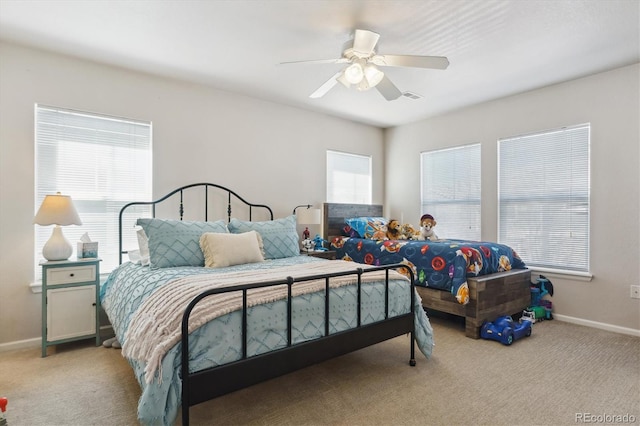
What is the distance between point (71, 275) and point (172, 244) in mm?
899

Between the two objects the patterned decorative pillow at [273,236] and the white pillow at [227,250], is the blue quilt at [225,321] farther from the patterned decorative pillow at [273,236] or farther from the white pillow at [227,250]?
the patterned decorative pillow at [273,236]

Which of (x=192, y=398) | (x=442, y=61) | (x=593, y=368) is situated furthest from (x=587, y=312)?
(x=192, y=398)

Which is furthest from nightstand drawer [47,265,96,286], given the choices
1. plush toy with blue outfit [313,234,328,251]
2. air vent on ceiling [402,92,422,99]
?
air vent on ceiling [402,92,422,99]

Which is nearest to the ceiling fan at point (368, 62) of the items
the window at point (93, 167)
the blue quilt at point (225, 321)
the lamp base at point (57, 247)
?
the blue quilt at point (225, 321)

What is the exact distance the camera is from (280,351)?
5.82ft

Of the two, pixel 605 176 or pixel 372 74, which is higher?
pixel 372 74

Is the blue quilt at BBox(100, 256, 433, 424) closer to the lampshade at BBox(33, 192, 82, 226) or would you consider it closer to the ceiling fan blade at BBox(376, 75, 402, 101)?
the lampshade at BBox(33, 192, 82, 226)

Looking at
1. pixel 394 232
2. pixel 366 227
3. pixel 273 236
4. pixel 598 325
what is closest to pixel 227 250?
pixel 273 236

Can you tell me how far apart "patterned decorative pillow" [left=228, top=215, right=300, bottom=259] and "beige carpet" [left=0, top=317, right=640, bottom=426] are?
1.11m

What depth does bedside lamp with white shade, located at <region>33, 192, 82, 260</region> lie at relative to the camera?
8.55 ft

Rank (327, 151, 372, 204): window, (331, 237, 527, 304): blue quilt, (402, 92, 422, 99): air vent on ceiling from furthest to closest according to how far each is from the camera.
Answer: (327, 151, 372, 204): window → (402, 92, 422, 99): air vent on ceiling → (331, 237, 527, 304): blue quilt

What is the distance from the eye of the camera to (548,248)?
12.2 feet

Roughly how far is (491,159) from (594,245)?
143 centimetres

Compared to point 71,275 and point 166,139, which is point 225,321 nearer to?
point 71,275
